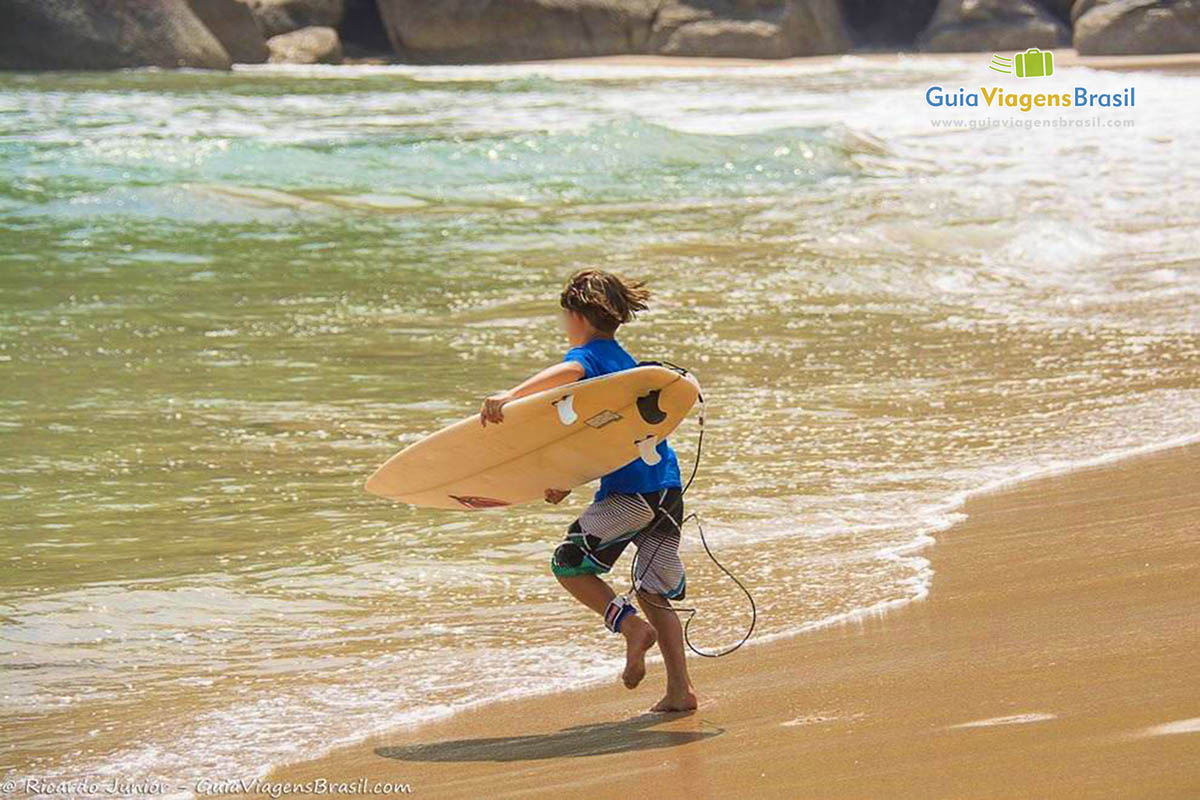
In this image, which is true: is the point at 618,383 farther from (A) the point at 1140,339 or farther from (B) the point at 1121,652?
(A) the point at 1140,339

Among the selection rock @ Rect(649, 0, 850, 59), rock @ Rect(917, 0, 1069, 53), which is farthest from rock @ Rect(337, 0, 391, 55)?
rock @ Rect(917, 0, 1069, 53)

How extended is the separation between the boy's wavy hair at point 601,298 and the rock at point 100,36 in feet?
86.0

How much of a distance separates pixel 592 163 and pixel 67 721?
523 inches

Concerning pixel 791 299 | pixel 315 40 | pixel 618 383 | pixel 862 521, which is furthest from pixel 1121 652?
pixel 315 40

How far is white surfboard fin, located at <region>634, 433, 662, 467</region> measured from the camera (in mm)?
Result: 4090

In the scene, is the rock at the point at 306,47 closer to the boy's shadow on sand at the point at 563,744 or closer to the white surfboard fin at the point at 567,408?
the white surfboard fin at the point at 567,408

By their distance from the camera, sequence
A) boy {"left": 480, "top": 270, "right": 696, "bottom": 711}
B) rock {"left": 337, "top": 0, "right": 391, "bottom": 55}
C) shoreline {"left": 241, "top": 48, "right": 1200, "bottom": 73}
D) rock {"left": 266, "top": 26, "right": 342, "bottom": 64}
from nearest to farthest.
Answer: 1. boy {"left": 480, "top": 270, "right": 696, "bottom": 711}
2. shoreline {"left": 241, "top": 48, "right": 1200, "bottom": 73}
3. rock {"left": 266, "top": 26, "right": 342, "bottom": 64}
4. rock {"left": 337, "top": 0, "right": 391, "bottom": 55}

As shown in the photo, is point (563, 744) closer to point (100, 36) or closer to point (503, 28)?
point (100, 36)

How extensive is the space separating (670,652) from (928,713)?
706 mm

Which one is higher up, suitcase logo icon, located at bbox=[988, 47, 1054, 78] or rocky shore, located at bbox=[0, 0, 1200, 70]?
rocky shore, located at bbox=[0, 0, 1200, 70]

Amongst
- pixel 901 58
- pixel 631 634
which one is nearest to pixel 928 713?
pixel 631 634

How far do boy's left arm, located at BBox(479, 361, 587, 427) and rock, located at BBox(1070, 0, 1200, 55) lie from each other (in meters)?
34.6

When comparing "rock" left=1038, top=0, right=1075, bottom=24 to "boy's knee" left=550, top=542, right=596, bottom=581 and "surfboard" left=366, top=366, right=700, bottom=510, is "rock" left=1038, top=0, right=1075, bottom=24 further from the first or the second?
"boy's knee" left=550, top=542, right=596, bottom=581

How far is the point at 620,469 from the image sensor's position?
4.12m
